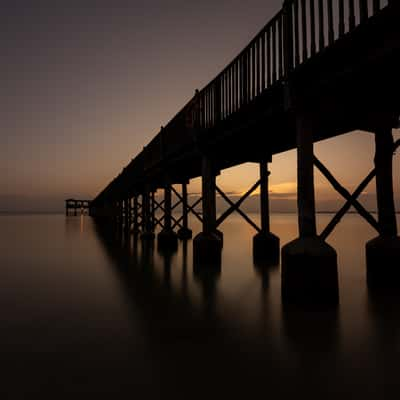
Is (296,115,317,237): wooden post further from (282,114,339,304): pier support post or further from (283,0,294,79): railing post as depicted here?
(283,0,294,79): railing post

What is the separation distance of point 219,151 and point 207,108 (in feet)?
4.44

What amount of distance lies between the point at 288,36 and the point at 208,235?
5.56m

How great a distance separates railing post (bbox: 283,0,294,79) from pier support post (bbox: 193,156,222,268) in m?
4.52

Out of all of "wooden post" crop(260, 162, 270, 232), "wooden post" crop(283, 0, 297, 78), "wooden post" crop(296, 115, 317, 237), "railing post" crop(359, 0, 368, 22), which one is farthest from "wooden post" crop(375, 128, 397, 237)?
"wooden post" crop(260, 162, 270, 232)

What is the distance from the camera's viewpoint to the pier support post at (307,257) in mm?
4992

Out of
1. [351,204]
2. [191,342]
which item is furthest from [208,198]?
[191,342]

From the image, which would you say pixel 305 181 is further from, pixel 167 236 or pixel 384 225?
pixel 167 236

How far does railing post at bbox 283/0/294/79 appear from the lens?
18.0 ft

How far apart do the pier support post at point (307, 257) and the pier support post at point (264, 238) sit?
537 centimetres

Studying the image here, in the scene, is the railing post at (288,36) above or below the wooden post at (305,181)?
above

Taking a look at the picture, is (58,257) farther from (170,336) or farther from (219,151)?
(170,336)

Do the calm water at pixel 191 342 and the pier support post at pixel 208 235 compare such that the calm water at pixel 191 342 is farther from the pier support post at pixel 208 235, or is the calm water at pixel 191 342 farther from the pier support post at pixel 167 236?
the pier support post at pixel 167 236

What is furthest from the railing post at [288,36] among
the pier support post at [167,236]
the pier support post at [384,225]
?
the pier support post at [167,236]

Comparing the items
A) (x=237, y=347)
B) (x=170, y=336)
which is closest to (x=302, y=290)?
(x=237, y=347)
